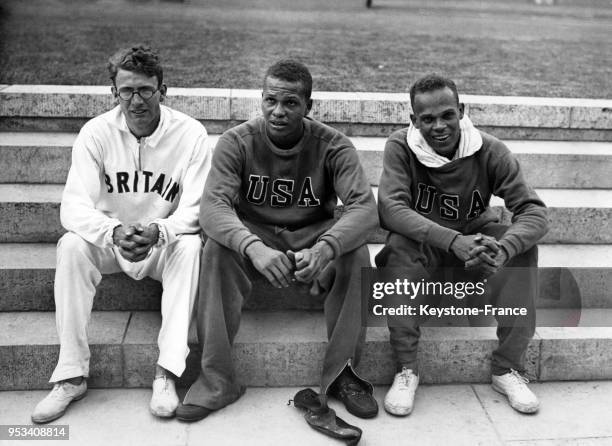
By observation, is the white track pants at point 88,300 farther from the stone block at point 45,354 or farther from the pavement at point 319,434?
the pavement at point 319,434

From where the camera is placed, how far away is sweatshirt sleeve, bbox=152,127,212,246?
11.3 ft

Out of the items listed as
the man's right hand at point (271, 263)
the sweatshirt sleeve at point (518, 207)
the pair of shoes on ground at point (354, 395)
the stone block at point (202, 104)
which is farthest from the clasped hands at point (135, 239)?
the stone block at point (202, 104)

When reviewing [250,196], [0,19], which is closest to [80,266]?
[250,196]

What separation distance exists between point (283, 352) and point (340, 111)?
2.03 m

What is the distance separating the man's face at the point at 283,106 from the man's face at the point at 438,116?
1.90ft

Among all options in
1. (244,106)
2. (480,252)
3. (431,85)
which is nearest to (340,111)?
(244,106)

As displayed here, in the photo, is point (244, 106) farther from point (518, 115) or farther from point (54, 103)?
point (518, 115)

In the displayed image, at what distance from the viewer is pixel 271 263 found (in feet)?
10.5

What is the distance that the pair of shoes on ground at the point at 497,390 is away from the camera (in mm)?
3404

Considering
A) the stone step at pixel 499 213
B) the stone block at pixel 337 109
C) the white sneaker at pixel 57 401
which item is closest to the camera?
the white sneaker at pixel 57 401

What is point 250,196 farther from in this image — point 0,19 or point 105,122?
point 0,19

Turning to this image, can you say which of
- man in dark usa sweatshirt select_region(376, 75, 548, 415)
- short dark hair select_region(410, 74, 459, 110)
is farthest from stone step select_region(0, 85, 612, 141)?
short dark hair select_region(410, 74, 459, 110)

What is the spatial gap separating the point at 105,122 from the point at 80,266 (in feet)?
2.57

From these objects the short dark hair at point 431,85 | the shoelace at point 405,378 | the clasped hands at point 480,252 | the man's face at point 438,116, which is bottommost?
the shoelace at point 405,378
